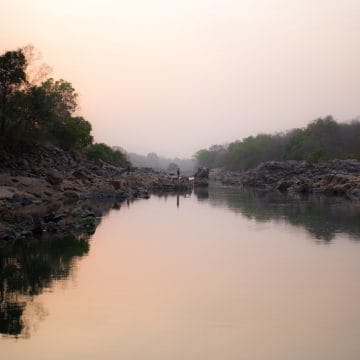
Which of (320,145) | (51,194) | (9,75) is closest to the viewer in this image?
(51,194)

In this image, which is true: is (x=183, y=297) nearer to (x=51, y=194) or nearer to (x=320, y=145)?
(x=51, y=194)

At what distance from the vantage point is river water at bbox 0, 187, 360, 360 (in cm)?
874

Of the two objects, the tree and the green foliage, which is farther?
the green foliage

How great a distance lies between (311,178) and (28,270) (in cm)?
5199

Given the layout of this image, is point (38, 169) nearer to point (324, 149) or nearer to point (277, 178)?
point (277, 178)

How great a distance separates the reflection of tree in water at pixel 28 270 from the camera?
1029cm

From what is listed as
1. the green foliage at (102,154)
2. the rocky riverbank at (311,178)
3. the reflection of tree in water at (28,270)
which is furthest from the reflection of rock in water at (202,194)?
the reflection of tree in water at (28,270)

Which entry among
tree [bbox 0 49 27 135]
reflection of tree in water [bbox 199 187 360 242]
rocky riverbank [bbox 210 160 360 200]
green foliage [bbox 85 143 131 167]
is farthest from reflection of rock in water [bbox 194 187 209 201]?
green foliage [bbox 85 143 131 167]

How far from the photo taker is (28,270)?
569 inches

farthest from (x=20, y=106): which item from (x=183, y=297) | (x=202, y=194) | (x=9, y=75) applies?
(x=183, y=297)

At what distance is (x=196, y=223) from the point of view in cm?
2650

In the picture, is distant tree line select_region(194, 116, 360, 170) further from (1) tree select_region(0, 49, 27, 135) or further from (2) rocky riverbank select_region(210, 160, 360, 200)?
(1) tree select_region(0, 49, 27, 135)

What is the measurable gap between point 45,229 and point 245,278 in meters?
9.51

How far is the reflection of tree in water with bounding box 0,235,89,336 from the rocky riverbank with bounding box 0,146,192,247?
4.59ft
